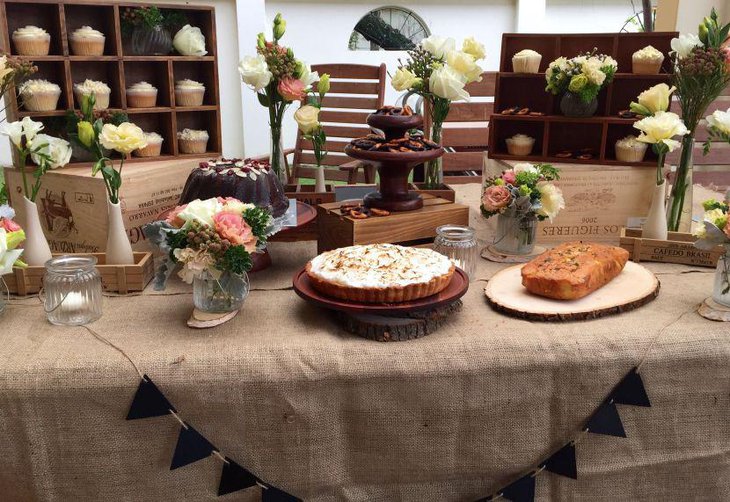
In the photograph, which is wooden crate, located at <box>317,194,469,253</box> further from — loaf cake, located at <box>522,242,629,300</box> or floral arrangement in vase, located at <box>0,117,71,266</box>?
floral arrangement in vase, located at <box>0,117,71,266</box>

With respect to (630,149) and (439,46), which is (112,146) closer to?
(439,46)

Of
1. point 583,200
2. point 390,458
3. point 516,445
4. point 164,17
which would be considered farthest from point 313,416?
point 164,17

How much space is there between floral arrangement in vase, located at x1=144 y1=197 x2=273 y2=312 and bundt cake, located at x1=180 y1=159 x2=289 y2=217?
24 cm

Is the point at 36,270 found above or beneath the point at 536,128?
beneath

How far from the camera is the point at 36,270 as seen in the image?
1439 millimetres

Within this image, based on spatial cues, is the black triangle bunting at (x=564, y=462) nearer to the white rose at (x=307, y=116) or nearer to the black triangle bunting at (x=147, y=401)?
the black triangle bunting at (x=147, y=401)

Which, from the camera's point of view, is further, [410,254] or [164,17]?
[164,17]

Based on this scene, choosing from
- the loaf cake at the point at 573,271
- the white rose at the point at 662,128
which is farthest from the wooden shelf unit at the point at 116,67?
the white rose at the point at 662,128

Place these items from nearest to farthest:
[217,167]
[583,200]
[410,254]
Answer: [410,254]
[217,167]
[583,200]

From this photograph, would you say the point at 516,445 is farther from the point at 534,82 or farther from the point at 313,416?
the point at 534,82

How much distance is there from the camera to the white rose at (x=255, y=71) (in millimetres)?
1738

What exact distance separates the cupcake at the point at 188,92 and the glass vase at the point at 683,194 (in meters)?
1.32

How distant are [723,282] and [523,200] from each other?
0.47 m

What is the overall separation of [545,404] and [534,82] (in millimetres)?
1169
